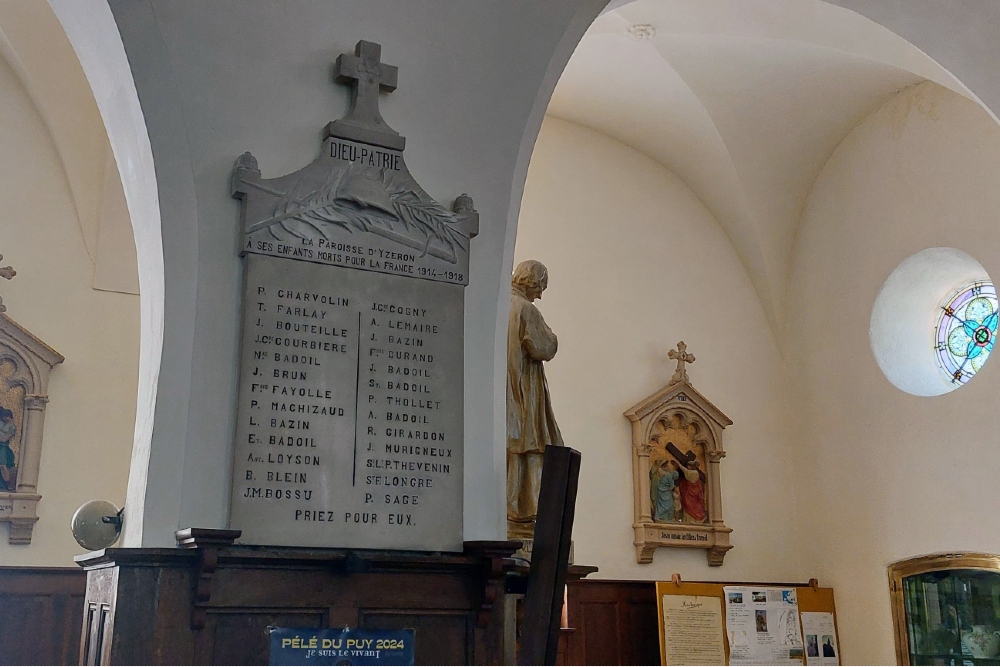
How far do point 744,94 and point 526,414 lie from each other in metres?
5.69

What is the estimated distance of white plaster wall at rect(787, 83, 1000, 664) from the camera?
7832mm

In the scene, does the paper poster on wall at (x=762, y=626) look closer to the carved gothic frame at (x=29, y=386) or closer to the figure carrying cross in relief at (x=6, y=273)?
the carved gothic frame at (x=29, y=386)

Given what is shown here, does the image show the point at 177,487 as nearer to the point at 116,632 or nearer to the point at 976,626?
the point at 116,632

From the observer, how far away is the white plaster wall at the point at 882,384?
783cm

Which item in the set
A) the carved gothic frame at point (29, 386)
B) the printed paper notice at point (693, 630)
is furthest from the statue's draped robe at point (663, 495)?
the carved gothic frame at point (29, 386)

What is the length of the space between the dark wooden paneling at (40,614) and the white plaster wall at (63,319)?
0.35 metres

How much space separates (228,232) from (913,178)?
23.2 ft

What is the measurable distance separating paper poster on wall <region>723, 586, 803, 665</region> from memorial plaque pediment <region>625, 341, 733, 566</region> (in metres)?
0.47

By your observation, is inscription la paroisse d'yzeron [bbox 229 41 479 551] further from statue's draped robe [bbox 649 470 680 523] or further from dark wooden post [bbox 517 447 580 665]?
statue's draped robe [bbox 649 470 680 523]

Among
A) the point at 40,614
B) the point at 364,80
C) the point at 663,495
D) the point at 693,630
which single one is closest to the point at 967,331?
the point at 663,495

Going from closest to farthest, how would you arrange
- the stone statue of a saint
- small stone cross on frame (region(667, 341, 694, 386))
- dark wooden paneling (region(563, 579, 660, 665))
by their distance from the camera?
the stone statue of a saint → dark wooden paneling (region(563, 579, 660, 665)) → small stone cross on frame (region(667, 341, 694, 386))

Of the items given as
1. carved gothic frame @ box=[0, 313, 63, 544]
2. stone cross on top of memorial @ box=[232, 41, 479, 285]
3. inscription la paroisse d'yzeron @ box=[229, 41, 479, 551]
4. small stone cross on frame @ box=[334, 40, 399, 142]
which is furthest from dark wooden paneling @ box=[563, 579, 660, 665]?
small stone cross on frame @ box=[334, 40, 399, 142]

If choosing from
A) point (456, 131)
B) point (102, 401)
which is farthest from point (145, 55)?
point (102, 401)

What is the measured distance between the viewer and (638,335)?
9156 mm
